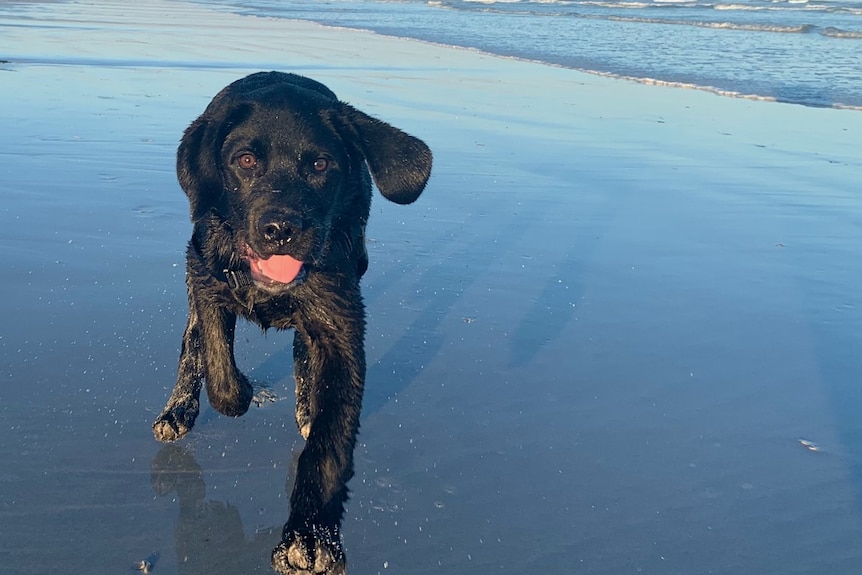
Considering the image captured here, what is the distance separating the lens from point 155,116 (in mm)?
8742

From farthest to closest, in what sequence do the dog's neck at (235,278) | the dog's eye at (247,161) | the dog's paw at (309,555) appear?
the dog's eye at (247,161) < the dog's neck at (235,278) < the dog's paw at (309,555)

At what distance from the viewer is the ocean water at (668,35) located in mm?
12641

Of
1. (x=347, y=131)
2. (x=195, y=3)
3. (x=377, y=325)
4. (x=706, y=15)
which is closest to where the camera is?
(x=347, y=131)

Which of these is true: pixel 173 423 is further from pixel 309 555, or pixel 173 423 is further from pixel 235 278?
pixel 309 555

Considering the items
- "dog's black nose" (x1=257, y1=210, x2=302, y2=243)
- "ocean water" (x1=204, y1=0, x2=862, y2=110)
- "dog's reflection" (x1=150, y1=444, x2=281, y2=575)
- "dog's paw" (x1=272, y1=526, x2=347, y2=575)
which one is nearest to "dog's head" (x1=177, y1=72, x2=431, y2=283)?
"dog's black nose" (x1=257, y1=210, x2=302, y2=243)

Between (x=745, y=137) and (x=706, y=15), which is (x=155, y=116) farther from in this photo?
(x=706, y=15)

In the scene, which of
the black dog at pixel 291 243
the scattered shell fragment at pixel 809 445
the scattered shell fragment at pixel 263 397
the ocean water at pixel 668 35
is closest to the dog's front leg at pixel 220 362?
the black dog at pixel 291 243

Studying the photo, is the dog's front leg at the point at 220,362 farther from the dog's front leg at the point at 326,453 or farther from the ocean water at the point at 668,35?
the ocean water at the point at 668,35

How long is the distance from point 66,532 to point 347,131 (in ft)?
5.30

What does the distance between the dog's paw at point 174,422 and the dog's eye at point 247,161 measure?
81 cm

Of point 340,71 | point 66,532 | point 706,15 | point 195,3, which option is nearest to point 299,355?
point 66,532

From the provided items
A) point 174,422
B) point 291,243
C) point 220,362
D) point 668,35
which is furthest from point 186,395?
point 668,35

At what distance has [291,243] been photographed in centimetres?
301

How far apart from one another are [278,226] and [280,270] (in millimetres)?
156
